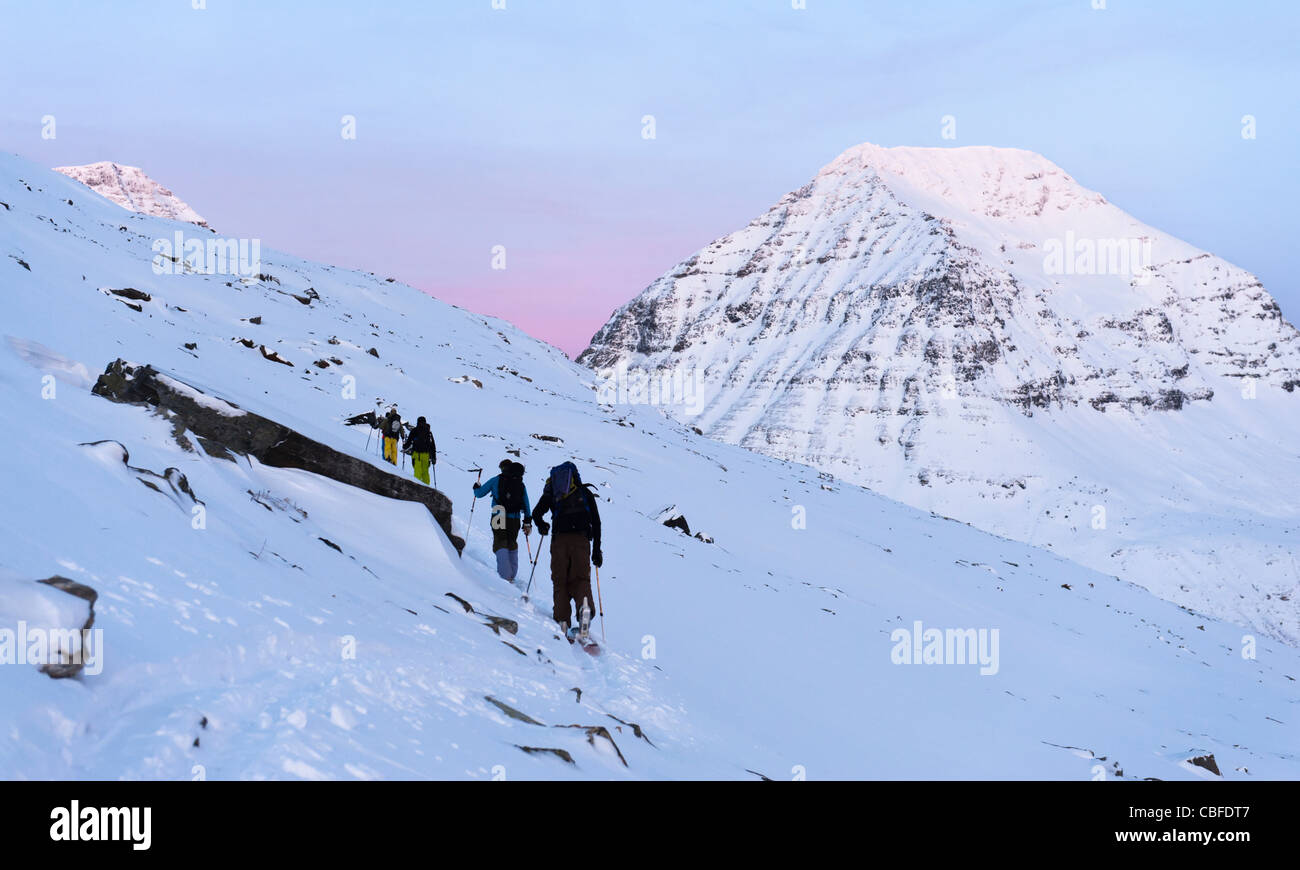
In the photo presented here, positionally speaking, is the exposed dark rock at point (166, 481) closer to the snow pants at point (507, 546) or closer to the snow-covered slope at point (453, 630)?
the snow-covered slope at point (453, 630)

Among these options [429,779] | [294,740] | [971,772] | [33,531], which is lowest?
[971,772]

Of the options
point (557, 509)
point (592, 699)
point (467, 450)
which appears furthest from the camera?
point (467, 450)

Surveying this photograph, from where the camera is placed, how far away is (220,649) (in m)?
4.80

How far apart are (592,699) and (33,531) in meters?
4.44

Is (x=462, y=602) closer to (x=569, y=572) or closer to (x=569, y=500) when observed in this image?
(x=569, y=572)

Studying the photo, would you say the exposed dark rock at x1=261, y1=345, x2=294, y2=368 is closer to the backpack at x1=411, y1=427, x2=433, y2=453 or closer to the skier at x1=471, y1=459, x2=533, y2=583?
the backpack at x1=411, y1=427, x2=433, y2=453

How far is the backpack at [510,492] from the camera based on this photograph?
11.0m

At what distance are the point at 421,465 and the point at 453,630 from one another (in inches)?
326

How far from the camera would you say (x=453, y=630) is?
23.3 ft

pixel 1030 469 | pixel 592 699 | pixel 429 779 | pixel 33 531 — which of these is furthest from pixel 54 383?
pixel 1030 469

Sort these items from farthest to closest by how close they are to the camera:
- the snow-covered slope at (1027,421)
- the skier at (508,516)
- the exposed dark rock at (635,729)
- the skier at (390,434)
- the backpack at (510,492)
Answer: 1. the snow-covered slope at (1027,421)
2. the skier at (390,434)
3. the backpack at (510,492)
4. the skier at (508,516)
5. the exposed dark rock at (635,729)

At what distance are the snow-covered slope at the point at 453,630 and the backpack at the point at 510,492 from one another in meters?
1.07

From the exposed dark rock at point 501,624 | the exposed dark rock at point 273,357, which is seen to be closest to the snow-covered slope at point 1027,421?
the exposed dark rock at point 273,357
